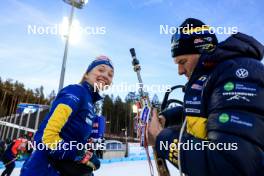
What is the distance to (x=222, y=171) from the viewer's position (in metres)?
1.15

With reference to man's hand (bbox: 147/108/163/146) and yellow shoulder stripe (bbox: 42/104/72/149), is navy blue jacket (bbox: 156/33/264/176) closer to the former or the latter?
man's hand (bbox: 147/108/163/146)

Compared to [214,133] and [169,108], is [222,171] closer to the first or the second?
[214,133]

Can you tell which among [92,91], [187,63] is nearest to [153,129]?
[187,63]

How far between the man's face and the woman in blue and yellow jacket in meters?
1.42

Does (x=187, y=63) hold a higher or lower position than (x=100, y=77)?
lower

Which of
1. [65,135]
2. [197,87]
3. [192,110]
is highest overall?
[197,87]

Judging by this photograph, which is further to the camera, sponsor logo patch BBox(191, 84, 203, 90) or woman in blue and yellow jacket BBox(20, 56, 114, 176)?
woman in blue and yellow jacket BBox(20, 56, 114, 176)

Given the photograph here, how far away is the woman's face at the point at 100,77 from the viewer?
3.45m

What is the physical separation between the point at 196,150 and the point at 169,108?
825mm

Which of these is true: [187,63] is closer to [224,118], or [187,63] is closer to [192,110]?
[192,110]

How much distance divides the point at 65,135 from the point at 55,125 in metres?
0.18

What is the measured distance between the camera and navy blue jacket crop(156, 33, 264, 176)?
1.15 m

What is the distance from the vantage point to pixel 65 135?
2818 mm

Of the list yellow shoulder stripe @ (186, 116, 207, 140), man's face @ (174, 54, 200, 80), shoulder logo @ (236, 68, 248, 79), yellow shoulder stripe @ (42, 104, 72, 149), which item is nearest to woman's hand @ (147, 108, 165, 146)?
yellow shoulder stripe @ (186, 116, 207, 140)
